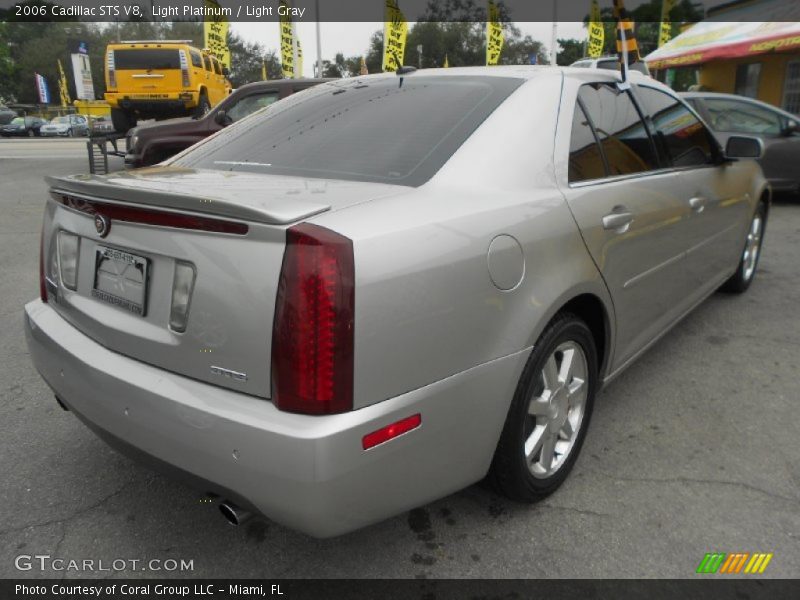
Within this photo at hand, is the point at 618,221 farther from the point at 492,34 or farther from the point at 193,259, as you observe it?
the point at 492,34

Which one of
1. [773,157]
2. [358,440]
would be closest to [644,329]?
[358,440]

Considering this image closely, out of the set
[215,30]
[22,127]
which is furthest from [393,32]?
[22,127]

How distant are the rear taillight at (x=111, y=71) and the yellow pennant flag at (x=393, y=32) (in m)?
7.76

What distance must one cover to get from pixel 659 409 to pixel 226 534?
213cm

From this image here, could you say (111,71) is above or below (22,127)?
above

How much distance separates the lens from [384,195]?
1.88 meters

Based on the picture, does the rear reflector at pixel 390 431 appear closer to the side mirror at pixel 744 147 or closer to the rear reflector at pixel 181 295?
the rear reflector at pixel 181 295

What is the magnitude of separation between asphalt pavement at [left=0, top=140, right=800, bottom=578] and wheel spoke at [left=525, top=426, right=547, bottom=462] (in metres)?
0.25

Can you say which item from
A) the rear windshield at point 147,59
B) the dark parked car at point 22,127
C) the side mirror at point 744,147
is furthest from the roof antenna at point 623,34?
the dark parked car at point 22,127

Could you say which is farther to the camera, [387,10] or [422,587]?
[387,10]

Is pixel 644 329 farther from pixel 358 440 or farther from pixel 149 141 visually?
pixel 149 141

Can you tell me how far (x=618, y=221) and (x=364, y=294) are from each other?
1367 millimetres

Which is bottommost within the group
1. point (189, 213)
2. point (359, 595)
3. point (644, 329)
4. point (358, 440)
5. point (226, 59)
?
point (359, 595)

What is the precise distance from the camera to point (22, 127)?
134 ft
